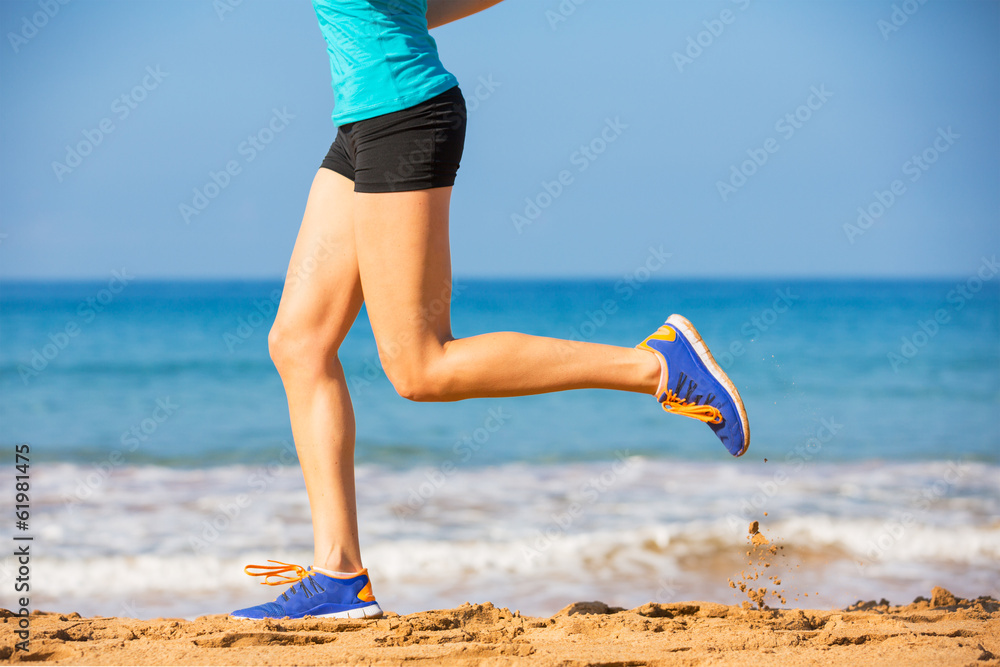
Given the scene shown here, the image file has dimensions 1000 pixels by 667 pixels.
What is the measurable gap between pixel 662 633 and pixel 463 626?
55cm

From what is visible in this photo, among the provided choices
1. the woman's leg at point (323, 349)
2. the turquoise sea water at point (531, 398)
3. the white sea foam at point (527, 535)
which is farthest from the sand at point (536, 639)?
the turquoise sea water at point (531, 398)

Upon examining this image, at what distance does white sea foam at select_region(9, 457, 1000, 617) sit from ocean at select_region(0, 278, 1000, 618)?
19 mm

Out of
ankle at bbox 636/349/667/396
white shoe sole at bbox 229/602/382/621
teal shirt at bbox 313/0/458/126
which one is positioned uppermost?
teal shirt at bbox 313/0/458/126

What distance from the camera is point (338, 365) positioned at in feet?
7.06

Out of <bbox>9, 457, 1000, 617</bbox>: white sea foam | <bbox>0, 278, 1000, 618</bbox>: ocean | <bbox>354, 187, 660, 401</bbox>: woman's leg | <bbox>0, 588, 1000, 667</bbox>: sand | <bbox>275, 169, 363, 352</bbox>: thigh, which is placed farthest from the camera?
<bbox>0, 278, 1000, 618</bbox>: ocean

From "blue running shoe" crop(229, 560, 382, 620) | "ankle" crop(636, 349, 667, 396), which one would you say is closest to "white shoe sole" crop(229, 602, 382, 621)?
"blue running shoe" crop(229, 560, 382, 620)

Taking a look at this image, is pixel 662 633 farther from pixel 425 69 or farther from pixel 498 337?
pixel 425 69

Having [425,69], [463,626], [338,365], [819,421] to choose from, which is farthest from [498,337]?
[819,421]

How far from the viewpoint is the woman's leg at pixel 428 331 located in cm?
188

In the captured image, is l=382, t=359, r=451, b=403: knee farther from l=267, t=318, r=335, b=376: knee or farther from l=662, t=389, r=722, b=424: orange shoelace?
l=662, t=389, r=722, b=424: orange shoelace

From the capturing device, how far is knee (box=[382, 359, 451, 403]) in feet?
6.37

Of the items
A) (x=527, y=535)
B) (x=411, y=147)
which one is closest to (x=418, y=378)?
(x=411, y=147)

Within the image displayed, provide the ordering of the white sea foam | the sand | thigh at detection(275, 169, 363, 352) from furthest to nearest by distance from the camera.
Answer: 1. the white sea foam
2. thigh at detection(275, 169, 363, 352)
3. the sand

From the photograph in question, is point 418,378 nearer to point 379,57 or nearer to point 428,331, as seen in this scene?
point 428,331
